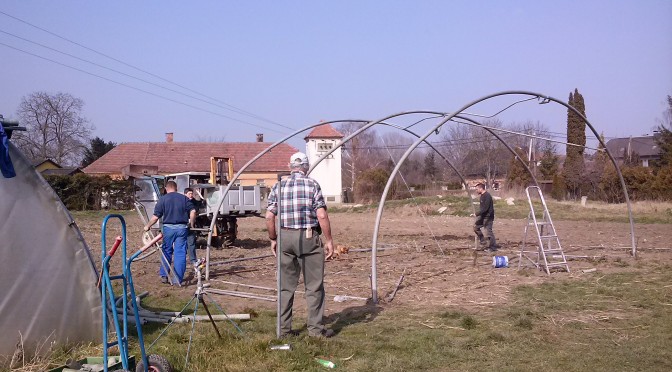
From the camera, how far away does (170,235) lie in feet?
34.9

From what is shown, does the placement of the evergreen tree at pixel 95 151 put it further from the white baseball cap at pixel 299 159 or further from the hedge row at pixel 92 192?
the white baseball cap at pixel 299 159

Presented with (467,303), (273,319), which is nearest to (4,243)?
(273,319)

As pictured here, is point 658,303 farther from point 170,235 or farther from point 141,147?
point 141,147

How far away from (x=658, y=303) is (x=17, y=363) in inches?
307

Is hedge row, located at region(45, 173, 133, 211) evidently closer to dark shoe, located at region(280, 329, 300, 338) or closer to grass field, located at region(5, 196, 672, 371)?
grass field, located at region(5, 196, 672, 371)

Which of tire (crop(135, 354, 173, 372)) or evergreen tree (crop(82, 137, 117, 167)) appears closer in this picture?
tire (crop(135, 354, 173, 372))

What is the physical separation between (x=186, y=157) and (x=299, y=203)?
46.4 metres

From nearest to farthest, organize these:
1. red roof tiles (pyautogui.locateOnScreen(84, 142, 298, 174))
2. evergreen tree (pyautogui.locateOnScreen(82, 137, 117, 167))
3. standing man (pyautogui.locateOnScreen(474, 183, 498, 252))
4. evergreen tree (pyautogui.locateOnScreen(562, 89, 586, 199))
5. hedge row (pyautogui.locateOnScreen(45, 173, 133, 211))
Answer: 1. standing man (pyautogui.locateOnScreen(474, 183, 498, 252))
2. hedge row (pyautogui.locateOnScreen(45, 173, 133, 211))
3. evergreen tree (pyautogui.locateOnScreen(562, 89, 586, 199))
4. red roof tiles (pyautogui.locateOnScreen(84, 142, 298, 174))
5. evergreen tree (pyautogui.locateOnScreen(82, 137, 117, 167))

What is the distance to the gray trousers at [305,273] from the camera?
271 inches

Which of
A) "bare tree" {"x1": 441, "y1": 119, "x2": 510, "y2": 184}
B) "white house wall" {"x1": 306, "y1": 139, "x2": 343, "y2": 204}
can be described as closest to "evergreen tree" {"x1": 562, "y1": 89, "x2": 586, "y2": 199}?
"bare tree" {"x1": 441, "y1": 119, "x2": 510, "y2": 184}

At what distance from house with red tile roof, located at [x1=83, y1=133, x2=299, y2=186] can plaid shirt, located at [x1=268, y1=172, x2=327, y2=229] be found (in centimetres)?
4186

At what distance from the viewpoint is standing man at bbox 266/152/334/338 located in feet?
22.6

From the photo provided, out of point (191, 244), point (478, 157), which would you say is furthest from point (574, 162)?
point (191, 244)

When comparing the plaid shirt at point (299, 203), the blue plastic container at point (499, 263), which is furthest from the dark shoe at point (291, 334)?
the blue plastic container at point (499, 263)
